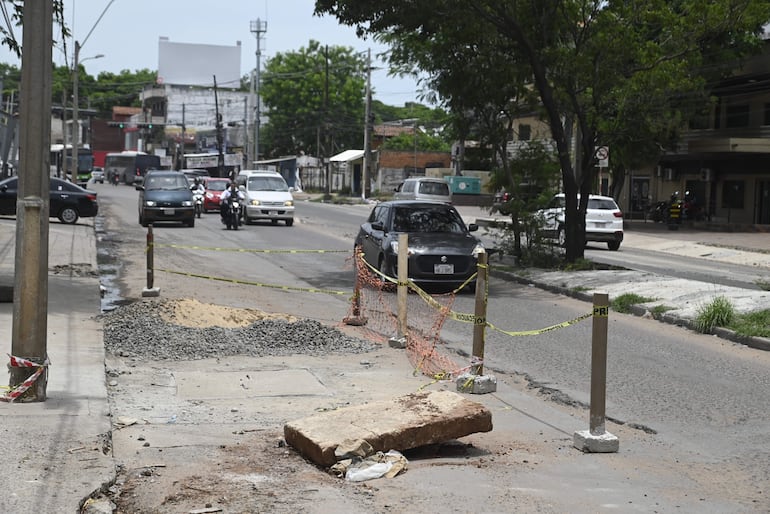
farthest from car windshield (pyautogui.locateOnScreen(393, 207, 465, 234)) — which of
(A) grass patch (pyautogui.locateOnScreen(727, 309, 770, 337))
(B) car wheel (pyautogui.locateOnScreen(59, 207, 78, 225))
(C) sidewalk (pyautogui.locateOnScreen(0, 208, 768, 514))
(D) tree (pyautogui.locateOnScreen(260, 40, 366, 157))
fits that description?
(D) tree (pyautogui.locateOnScreen(260, 40, 366, 157))

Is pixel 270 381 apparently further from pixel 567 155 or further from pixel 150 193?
pixel 150 193

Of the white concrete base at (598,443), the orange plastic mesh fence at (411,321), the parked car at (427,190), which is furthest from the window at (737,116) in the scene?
the white concrete base at (598,443)

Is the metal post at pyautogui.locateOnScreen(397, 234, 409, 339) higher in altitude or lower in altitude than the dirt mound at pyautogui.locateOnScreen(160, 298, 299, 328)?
higher

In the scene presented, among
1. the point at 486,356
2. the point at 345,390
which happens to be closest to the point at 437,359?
the point at 486,356

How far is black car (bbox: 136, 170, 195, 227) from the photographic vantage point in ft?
112

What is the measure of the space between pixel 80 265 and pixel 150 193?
47.4 ft

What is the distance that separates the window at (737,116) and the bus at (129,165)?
62.4 m

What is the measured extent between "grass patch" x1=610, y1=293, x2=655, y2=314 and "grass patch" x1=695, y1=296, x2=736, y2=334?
212 centimetres

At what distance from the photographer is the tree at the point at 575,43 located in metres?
19.7

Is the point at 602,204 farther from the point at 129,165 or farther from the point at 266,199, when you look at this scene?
the point at 129,165

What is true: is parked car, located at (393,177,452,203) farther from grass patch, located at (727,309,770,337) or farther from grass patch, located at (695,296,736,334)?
grass patch, located at (727,309,770,337)

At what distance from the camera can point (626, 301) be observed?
15.8 m

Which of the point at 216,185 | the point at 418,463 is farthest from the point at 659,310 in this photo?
the point at 216,185

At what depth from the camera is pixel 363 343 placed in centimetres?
1225
